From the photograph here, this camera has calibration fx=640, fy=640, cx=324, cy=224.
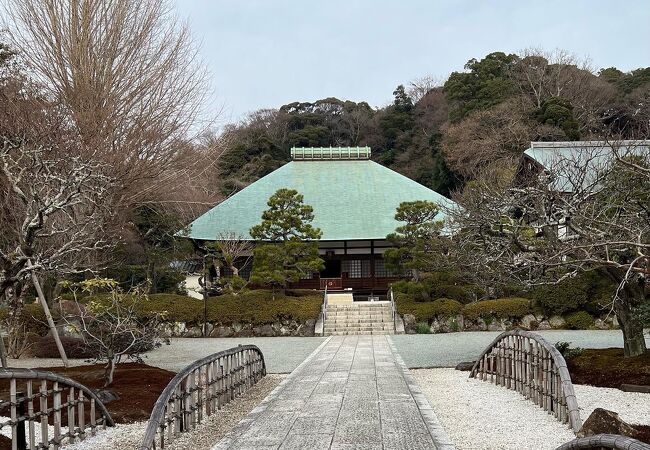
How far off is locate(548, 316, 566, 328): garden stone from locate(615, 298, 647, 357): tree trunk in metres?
9.96

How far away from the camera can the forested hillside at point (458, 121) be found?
33.0 meters

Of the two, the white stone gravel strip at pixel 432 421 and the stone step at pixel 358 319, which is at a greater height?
the stone step at pixel 358 319

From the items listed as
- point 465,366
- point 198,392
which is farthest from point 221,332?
point 198,392

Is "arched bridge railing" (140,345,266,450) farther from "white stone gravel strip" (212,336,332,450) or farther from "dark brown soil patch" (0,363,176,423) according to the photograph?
"dark brown soil patch" (0,363,176,423)

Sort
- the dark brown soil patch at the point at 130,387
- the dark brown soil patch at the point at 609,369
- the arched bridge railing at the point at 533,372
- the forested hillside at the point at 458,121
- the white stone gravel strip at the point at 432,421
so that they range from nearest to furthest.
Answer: the white stone gravel strip at the point at 432,421 < the arched bridge railing at the point at 533,372 < the dark brown soil patch at the point at 130,387 < the dark brown soil patch at the point at 609,369 < the forested hillside at the point at 458,121

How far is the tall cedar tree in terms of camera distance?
22.0m

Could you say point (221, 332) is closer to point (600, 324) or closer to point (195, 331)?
point (195, 331)

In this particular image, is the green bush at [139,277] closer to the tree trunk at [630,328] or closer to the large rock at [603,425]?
the tree trunk at [630,328]

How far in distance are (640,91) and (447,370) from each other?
29366 millimetres

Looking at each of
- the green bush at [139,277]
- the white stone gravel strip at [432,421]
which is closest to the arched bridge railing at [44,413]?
the white stone gravel strip at [432,421]

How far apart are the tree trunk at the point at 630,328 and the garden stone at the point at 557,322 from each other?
996 centimetres

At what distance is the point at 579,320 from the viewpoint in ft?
66.5

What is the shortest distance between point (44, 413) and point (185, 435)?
1.62m

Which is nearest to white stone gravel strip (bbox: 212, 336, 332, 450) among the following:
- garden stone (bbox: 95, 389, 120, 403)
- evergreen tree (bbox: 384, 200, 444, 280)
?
garden stone (bbox: 95, 389, 120, 403)
